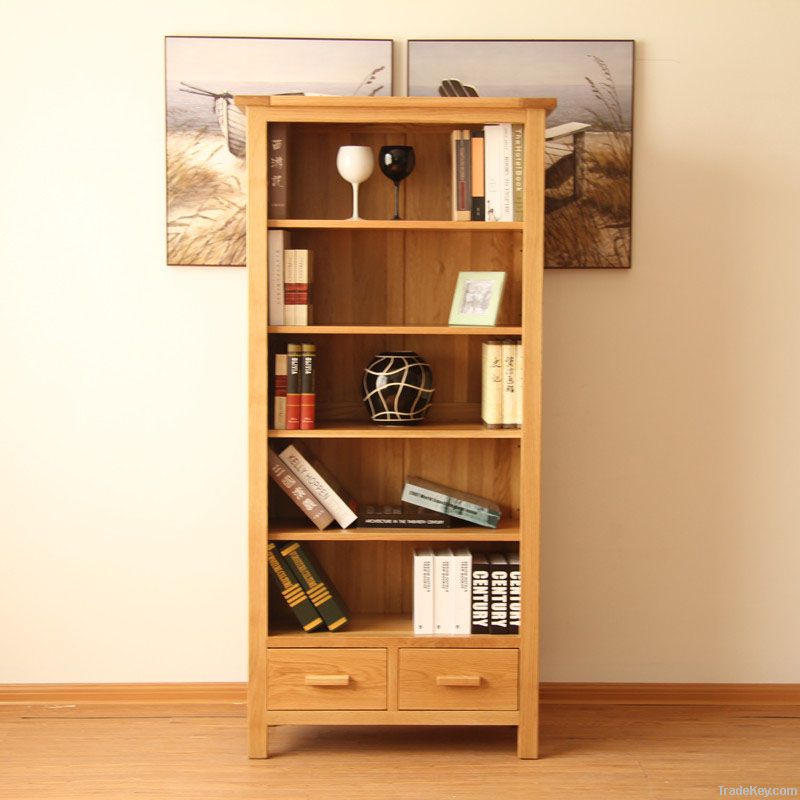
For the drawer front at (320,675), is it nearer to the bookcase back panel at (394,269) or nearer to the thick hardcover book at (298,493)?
the thick hardcover book at (298,493)

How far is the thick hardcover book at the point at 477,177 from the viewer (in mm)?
2789

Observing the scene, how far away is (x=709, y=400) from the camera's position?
3.21 metres

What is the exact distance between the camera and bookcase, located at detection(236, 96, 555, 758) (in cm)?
276

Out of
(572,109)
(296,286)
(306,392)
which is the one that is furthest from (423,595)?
(572,109)

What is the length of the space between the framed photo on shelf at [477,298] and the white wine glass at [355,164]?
369 mm

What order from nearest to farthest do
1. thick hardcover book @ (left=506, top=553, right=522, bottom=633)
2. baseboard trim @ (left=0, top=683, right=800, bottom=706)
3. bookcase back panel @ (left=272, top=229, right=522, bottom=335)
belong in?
thick hardcover book @ (left=506, top=553, right=522, bottom=633), bookcase back panel @ (left=272, top=229, right=522, bottom=335), baseboard trim @ (left=0, top=683, right=800, bottom=706)

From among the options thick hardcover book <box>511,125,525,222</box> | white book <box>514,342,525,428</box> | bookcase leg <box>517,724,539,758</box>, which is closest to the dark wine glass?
thick hardcover book <box>511,125,525,222</box>

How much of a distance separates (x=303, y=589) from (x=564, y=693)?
38.8 inches

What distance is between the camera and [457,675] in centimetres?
284

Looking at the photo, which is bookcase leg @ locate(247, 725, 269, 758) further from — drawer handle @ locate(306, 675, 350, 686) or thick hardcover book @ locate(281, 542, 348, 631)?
thick hardcover book @ locate(281, 542, 348, 631)

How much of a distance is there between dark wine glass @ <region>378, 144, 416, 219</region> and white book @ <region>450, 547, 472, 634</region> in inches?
40.1

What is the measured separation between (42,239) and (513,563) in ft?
5.80

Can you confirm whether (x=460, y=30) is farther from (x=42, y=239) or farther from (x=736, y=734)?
(x=736, y=734)

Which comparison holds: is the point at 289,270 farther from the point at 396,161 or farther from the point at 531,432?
the point at 531,432
